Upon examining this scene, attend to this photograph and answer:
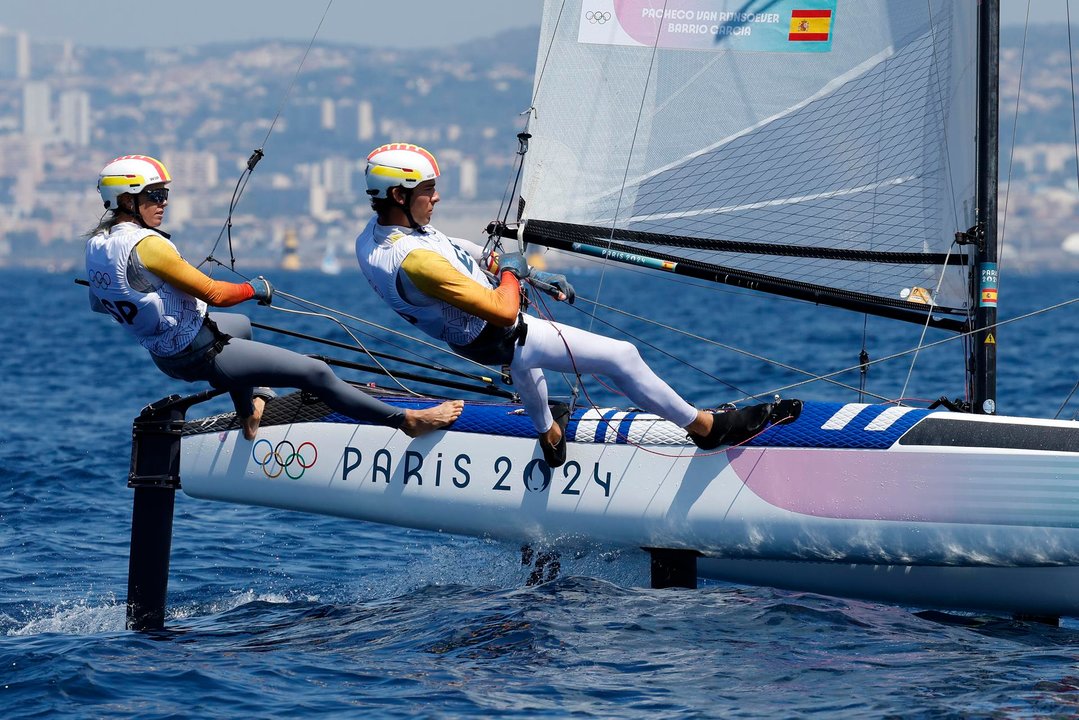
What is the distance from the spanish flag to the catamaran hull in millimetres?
1760

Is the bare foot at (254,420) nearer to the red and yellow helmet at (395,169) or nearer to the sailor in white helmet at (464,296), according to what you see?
the sailor in white helmet at (464,296)

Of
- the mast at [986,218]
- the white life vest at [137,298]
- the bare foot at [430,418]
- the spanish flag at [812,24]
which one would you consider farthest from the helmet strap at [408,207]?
the mast at [986,218]

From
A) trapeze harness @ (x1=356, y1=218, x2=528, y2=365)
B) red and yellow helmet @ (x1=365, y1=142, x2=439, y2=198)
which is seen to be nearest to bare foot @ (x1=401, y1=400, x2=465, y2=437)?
trapeze harness @ (x1=356, y1=218, x2=528, y2=365)

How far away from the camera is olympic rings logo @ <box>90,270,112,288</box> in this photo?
227 inches

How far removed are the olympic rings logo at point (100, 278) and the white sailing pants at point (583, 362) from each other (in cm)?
155

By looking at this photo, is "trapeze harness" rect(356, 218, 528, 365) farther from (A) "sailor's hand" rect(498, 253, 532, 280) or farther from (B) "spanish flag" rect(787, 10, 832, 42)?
(B) "spanish flag" rect(787, 10, 832, 42)

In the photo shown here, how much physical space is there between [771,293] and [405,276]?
6.56 feet

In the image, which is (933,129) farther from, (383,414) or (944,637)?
(383,414)

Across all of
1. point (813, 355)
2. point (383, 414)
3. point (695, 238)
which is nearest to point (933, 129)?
point (695, 238)

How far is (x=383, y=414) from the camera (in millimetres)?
6340

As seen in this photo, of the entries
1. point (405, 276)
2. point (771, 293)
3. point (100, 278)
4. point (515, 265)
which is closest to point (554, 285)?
point (515, 265)

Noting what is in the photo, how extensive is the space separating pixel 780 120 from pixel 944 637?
2515 millimetres

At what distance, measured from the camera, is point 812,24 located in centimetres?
695

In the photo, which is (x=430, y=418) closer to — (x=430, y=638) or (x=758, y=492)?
(x=430, y=638)
